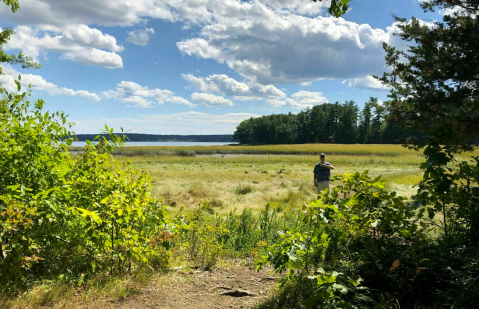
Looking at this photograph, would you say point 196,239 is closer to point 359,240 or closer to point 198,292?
point 198,292

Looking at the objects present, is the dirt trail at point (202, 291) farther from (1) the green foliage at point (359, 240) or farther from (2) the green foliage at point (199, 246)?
(1) the green foliage at point (359, 240)

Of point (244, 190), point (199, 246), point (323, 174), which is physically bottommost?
point (244, 190)

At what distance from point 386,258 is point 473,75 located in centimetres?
549

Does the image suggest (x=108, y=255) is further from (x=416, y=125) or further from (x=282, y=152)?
(x=282, y=152)

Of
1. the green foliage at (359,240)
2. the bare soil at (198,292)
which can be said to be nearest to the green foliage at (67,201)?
the bare soil at (198,292)

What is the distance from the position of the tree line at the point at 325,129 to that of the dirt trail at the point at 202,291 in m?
92.7

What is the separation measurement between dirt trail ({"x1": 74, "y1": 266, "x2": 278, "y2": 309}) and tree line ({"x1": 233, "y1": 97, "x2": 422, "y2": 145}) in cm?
9265

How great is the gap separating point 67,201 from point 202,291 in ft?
6.69

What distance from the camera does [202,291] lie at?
397 centimetres

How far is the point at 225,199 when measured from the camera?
46.3 ft

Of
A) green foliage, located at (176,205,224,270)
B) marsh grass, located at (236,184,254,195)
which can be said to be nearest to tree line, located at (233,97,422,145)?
marsh grass, located at (236,184,254,195)

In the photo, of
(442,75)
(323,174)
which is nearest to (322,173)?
Answer: (323,174)

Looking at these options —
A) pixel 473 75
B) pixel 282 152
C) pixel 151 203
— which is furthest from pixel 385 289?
pixel 282 152

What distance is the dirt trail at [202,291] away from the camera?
11.6 ft
